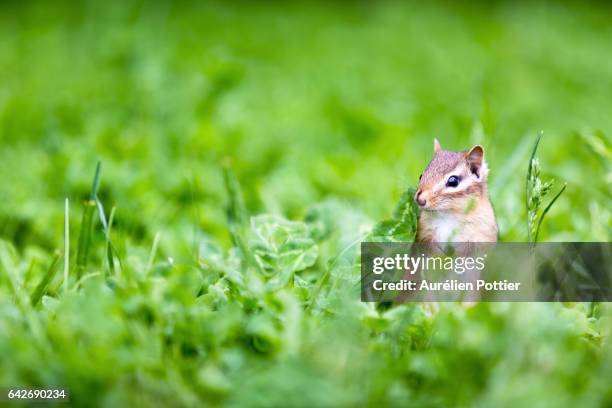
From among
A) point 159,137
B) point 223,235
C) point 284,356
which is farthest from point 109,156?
point 284,356

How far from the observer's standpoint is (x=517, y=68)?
22.1 feet

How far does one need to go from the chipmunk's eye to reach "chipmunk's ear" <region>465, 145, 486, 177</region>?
71 millimetres

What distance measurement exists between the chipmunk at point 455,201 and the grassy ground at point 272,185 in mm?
245

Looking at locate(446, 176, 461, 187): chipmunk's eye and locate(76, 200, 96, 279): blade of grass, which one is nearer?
locate(446, 176, 461, 187): chipmunk's eye

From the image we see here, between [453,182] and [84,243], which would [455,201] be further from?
[84,243]

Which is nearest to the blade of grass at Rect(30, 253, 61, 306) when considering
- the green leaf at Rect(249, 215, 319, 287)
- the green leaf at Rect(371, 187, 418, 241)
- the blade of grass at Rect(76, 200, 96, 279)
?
the blade of grass at Rect(76, 200, 96, 279)

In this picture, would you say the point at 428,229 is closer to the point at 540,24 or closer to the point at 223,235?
the point at 223,235

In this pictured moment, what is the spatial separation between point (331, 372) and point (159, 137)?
3.06m

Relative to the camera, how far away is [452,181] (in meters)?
2.30

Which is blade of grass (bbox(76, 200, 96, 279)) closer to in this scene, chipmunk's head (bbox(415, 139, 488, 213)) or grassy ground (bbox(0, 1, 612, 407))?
grassy ground (bbox(0, 1, 612, 407))

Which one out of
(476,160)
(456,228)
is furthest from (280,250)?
(476,160)

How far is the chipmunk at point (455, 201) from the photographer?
226 cm

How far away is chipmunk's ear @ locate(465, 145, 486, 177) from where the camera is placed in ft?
7.64

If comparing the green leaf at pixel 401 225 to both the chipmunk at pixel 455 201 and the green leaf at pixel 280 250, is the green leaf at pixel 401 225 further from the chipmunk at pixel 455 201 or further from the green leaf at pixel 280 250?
the green leaf at pixel 280 250
